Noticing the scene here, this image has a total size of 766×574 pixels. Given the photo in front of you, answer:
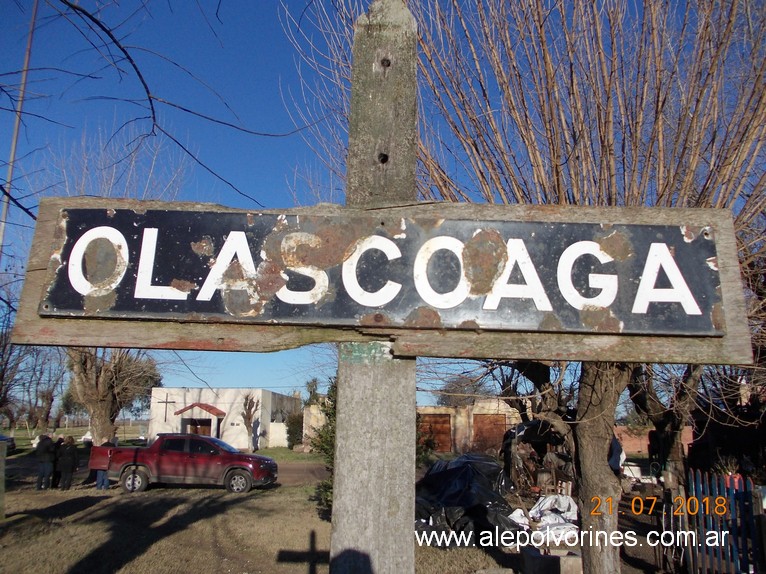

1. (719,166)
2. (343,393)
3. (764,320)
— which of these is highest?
(719,166)

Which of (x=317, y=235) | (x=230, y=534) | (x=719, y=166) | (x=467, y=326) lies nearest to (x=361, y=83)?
(x=317, y=235)

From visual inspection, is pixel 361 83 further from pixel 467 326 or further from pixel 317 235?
pixel 467 326

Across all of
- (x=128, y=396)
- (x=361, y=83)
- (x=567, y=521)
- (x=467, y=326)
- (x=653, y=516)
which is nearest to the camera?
(x=467, y=326)

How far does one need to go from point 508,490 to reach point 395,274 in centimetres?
1565

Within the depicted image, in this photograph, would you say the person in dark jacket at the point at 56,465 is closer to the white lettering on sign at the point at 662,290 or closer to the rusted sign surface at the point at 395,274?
the rusted sign surface at the point at 395,274

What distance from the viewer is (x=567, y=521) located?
475 inches

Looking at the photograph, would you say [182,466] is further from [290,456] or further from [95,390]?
[290,456]

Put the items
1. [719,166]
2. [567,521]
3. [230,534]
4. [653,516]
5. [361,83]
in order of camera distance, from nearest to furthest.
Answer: [361,83]
[719,166]
[230,534]
[567,521]
[653,516]

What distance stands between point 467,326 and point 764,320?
18.6ft

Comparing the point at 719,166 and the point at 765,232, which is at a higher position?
the point at 719,166

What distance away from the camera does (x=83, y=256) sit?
1.81 meters

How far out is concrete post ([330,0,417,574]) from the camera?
1609 mm

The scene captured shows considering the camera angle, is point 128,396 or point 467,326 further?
point 128,396

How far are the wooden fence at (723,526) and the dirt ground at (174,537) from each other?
1114mm
